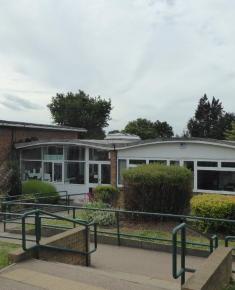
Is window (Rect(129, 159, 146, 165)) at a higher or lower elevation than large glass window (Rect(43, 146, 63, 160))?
lower

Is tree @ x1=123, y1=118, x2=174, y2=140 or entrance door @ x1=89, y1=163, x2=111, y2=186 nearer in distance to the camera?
entrance door @ x1=89, y1=163, x2=111, y2=186

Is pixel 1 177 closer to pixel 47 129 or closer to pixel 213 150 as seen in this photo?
pixel 47 129

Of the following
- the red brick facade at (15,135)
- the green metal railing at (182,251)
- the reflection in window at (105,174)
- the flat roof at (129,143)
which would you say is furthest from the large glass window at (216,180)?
the green metal railing at (182,251)

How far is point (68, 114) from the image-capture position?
60.5 metres

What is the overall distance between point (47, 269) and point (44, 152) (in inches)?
781

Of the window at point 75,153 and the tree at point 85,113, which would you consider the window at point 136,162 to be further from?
the tree at point 85,113

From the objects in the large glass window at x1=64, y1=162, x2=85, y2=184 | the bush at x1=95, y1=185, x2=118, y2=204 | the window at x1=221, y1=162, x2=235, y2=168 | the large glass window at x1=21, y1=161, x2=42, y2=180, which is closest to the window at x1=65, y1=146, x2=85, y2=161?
the large glass window at x1=64, y1=162, x2=85, y2=184

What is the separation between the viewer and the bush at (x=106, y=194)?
60.2 feet

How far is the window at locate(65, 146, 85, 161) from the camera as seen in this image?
84.0 ft

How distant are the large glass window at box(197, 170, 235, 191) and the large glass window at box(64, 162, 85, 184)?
766 centimetres

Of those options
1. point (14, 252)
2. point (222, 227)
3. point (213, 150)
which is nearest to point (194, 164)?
point (213, 150)

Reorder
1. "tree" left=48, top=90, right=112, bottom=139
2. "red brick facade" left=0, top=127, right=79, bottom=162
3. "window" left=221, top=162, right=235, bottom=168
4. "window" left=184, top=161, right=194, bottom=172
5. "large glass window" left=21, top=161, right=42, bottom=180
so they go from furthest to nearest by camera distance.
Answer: "tree" left=48, top=90, right=112, bottom=139, "large glass window" left=21, top=161, right=42, bottom=180, "red brick facade" left=0, top=127, right=79, bottom=162, "window" left=184, top=161, right=194, bottom=172, "window" left=221, top=162, right=235, bottom=168

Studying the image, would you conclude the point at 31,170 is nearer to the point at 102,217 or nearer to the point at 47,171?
the point at 47,171

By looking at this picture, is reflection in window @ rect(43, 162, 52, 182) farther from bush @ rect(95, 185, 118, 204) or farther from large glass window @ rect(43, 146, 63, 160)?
bush @ rect(95, 185, 118, 204)
